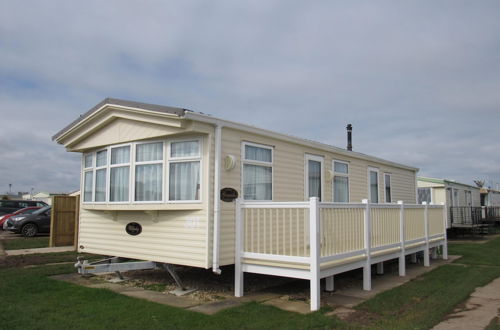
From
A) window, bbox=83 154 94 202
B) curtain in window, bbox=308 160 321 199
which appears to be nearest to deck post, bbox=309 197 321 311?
curtain in window, bbox=308 160 321 199

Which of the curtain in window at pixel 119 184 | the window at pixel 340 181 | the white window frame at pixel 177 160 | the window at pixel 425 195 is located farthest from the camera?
the window at pixel 425 195

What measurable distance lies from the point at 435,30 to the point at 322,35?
2.68m

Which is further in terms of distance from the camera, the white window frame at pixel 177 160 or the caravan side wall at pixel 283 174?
the caravan side wall at pixel 283 174

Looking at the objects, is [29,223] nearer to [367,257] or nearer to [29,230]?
[29,230]

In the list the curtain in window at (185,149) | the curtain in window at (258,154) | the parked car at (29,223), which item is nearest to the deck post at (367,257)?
the curtain in window at (258,154)

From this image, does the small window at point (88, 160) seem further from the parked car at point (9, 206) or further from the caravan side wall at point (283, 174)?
the parked car at point (9, 206)

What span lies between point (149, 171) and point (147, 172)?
57mm

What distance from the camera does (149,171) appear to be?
716cm

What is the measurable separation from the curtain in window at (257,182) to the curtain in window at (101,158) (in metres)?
2.98

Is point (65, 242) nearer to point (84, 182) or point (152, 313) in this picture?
point (84, 182)

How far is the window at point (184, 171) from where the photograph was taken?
6.61 meters

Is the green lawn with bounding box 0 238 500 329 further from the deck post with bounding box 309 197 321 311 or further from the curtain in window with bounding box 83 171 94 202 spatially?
the curtain in window with bounding box 83 171 94 202

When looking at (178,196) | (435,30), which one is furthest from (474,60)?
(178,196)

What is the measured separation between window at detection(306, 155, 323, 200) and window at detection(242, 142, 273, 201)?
53.3 inches
